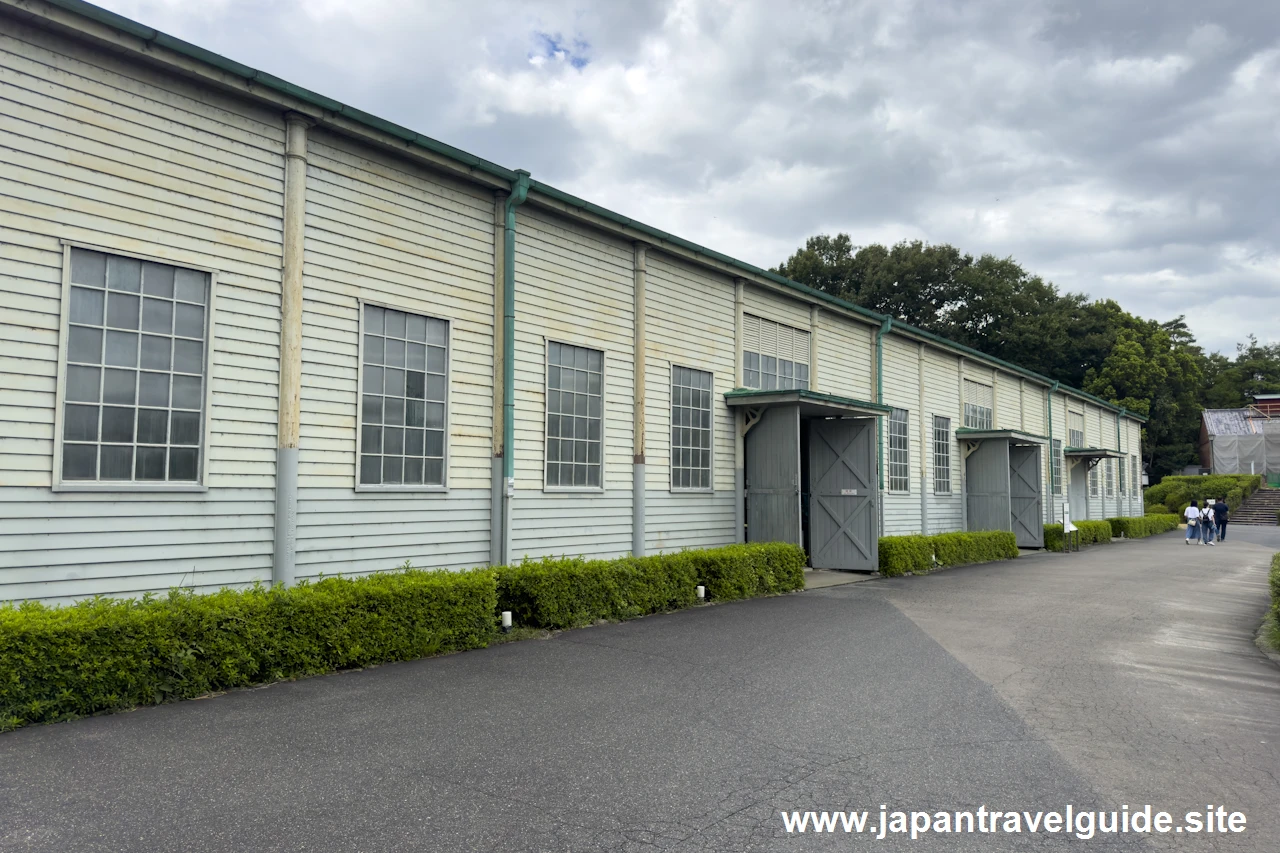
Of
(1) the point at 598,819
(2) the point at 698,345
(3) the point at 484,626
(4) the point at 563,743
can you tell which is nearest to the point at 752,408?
(2) the point at 698,345

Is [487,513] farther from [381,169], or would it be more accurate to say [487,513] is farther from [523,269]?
[381,169]

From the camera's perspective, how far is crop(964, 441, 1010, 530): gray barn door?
24469 mm

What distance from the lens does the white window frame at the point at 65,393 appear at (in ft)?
23.9

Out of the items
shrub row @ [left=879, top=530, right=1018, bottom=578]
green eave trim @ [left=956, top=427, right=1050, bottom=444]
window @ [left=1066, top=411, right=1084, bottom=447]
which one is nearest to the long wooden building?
shrub row @ [left=879, top=530, right=1018, bottom=578]

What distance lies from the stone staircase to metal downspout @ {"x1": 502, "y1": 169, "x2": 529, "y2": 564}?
52.8 m

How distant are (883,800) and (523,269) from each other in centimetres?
849

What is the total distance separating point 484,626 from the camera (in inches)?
359

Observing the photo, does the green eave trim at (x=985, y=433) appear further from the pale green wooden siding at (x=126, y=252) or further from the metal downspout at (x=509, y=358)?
the pale green wooden siding at (x=126, y=252)

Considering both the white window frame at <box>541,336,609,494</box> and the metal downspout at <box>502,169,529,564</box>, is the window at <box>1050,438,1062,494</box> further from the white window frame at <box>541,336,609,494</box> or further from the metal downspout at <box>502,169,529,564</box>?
the metal downspout at <box>502,169,529,564</box>

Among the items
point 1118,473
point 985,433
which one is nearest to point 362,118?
point 985,433

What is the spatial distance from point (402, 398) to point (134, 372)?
288 centimetres

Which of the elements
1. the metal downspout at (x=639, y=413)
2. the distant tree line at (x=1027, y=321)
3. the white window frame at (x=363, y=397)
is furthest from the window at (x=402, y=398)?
the distant tree line at (x=1027, y=321)

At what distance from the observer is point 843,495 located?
56.2ft

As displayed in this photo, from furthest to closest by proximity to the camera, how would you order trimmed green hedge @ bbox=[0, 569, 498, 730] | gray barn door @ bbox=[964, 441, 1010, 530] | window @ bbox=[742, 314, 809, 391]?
gray barn door @ bbox=[964, 441, 1010, 530], window @ bbox=[742, 314, 809, 391], trimmed green hedge @ bbox=[0, 569, 498, 730]
